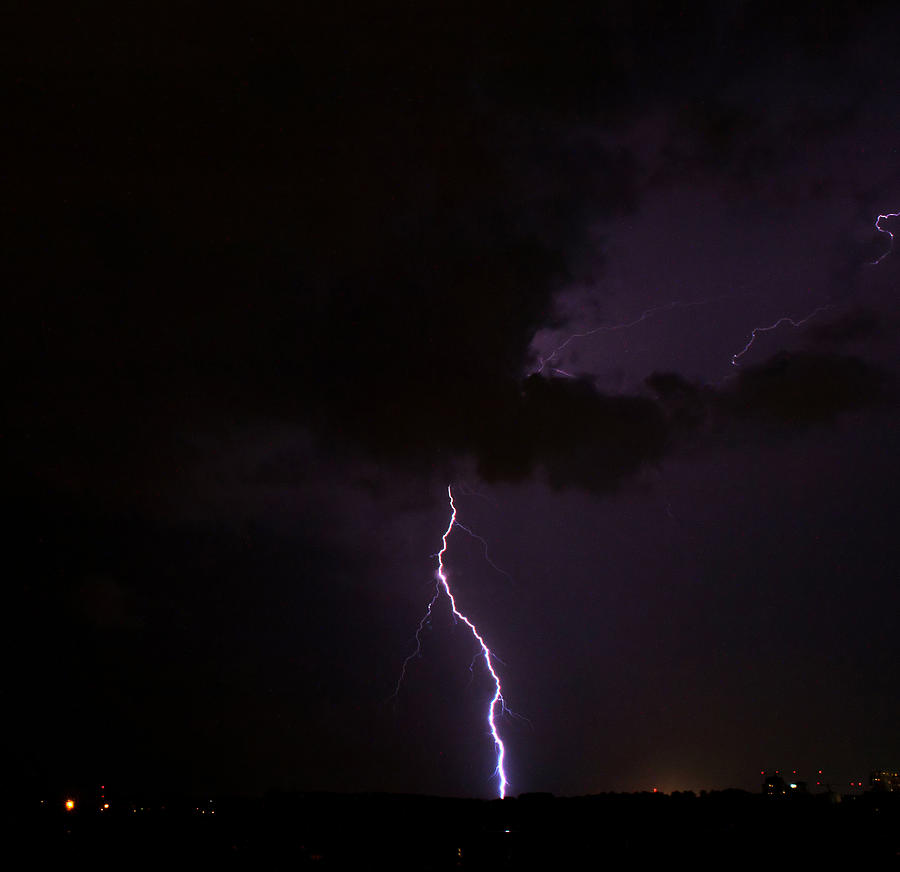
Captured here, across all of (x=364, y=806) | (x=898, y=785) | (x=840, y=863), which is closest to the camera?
(x=840, y=863)

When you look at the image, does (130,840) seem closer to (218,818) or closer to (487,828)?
(218,818)

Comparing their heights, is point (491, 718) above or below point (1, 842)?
above

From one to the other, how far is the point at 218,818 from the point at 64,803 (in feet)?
63.8

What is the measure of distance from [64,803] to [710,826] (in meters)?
36.2

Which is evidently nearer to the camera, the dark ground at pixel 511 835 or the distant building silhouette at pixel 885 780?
the dark ground at pixel 511 835

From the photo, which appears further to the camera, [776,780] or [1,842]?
[776,780]

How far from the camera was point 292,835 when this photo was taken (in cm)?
2408

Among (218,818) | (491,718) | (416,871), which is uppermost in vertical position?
(491,718)

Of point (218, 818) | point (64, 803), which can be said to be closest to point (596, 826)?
point (218, 818)

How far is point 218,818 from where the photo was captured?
28.1m

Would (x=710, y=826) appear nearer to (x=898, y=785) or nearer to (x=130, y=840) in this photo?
(x=130, y=840)

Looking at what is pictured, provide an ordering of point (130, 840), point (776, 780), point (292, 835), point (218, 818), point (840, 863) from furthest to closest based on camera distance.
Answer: point (776, 780)
point (218, 818)
point (292, 835)
point (130, 840)
point (840, 863)

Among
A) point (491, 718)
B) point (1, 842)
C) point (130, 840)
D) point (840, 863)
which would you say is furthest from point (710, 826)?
point (1, 842)

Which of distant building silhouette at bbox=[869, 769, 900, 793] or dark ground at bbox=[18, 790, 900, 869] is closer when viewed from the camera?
dark ground at bbox=[18, 790, 900, 869]
